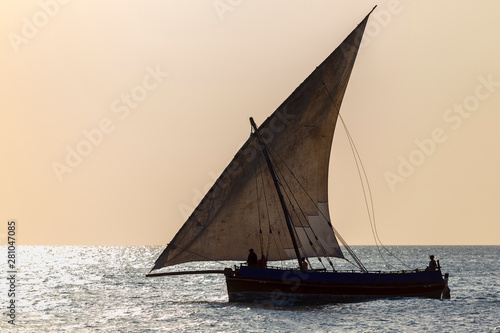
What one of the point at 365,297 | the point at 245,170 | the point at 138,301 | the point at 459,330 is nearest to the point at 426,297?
the point at 365,297

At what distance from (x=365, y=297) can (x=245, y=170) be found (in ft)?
33.8

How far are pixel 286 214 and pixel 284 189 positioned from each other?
91.6 inches

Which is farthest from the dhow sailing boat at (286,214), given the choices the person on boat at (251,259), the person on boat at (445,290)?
the person on boat at (445,290)

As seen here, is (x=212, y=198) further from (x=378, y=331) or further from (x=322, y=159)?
(x=378, y=331)

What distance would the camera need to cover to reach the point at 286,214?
43.5 m

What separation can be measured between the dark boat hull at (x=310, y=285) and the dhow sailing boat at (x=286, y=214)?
0.18 ft

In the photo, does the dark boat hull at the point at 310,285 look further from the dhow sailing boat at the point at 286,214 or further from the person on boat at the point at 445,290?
the person on boat at the point at 445,290

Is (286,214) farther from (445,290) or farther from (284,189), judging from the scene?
(445,290)

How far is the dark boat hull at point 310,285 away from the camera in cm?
4325

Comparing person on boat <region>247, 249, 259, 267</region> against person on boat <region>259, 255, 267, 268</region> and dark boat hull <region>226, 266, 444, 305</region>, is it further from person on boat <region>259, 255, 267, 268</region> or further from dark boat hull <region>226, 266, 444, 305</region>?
person on boat <region>259, 255, 267, 268</region>

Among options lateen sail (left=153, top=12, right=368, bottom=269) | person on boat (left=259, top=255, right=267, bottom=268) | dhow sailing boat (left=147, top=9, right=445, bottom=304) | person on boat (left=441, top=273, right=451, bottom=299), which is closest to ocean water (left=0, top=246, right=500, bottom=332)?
person on boat (left=441, top=273, right=451, bottom=299)

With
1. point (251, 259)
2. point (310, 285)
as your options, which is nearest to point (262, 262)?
point (251, 259)

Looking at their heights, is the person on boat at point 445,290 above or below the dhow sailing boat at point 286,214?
below

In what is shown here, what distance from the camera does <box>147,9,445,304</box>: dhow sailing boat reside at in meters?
42.7
